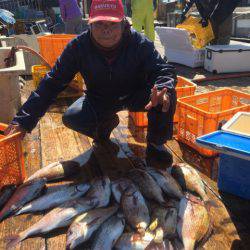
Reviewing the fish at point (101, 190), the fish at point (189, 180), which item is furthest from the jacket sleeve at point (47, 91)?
the fish at point (189, 180)

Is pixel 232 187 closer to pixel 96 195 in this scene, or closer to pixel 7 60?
pixel 96 195

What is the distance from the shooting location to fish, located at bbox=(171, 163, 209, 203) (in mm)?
2847

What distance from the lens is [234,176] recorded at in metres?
2.86

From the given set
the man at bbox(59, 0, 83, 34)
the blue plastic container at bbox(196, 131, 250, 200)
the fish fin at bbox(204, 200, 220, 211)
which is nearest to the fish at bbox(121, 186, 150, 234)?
the fish fin at bbox(204, 200, 220, 211)

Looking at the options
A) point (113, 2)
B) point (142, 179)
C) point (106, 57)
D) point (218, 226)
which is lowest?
point (218, 226)

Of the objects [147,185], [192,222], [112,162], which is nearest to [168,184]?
[147,185]

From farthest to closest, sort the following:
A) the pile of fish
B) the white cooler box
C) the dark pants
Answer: the white cooler box, the dark pants, the pile of fish

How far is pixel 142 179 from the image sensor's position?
2887 millimetres

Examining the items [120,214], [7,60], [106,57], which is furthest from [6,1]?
[120,214]

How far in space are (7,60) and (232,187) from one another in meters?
3.71

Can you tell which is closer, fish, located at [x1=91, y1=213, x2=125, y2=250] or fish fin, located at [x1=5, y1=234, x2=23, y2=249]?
fish, located at [x1=91, y1=213, x2=125, y2=250]

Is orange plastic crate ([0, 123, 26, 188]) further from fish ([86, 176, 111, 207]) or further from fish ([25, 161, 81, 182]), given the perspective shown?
fish ([86, 176, 111, 207])

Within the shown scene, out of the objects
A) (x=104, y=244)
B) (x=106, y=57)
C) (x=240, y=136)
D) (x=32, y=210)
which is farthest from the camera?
(x=106, y=57)

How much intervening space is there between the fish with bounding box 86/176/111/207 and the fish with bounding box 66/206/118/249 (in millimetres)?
100
